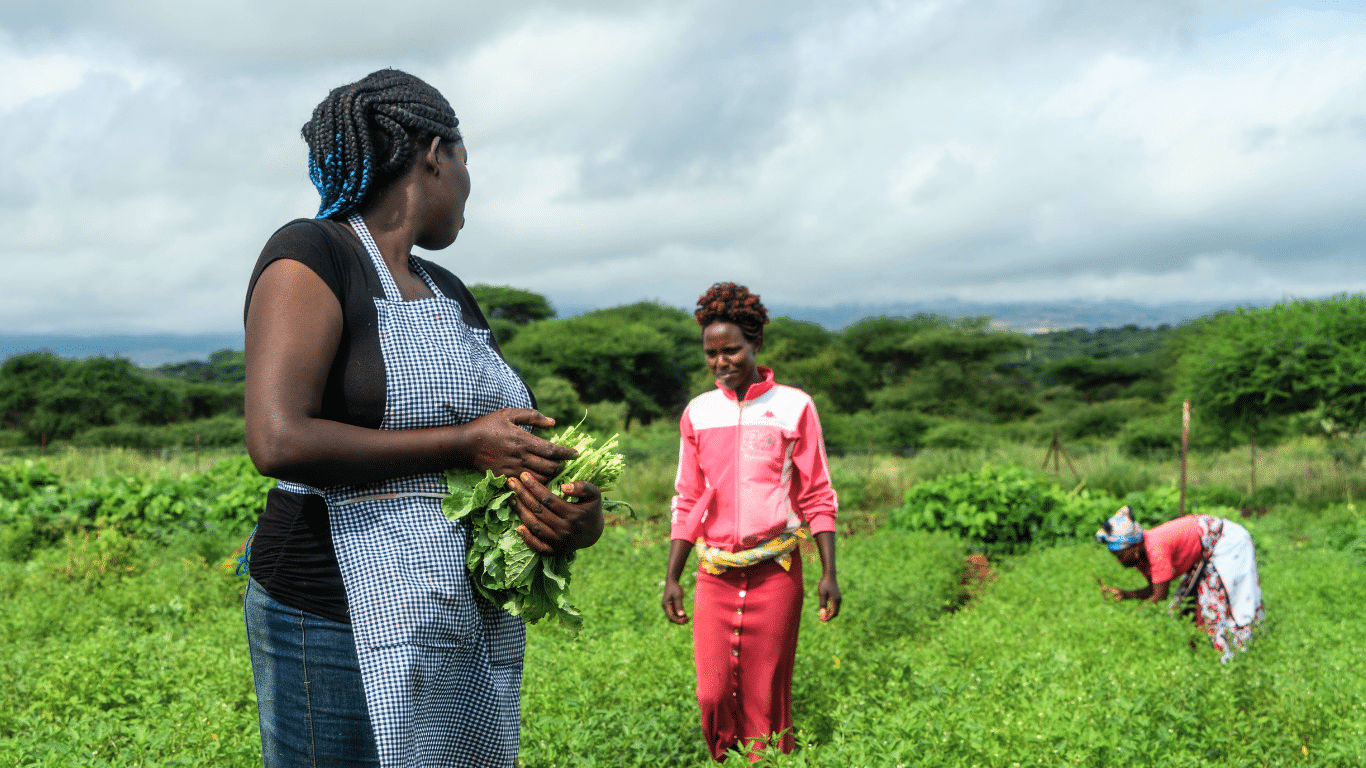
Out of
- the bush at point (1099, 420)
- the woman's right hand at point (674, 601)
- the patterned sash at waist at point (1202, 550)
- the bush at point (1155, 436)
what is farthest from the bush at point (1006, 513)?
the bush at point (1099, 420)

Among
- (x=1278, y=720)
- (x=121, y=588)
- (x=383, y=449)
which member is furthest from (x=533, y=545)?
(x=121, y=588)

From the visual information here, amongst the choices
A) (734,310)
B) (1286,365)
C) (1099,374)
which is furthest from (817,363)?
(734,310)

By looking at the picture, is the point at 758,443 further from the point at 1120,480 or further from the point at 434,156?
the point at 1120,480

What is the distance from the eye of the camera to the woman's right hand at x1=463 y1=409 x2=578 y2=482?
160 centimetres

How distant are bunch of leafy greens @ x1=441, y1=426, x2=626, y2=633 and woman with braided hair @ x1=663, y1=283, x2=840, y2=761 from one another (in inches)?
75.4

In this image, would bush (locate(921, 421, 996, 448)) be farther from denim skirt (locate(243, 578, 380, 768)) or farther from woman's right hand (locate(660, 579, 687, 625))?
denim skirt (locate(243, 578, 380, 768))

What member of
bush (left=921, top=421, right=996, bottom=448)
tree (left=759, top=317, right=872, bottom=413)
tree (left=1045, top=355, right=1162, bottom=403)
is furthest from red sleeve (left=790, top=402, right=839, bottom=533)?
tree (left=1045, top=355, right=1162, bottom=403)

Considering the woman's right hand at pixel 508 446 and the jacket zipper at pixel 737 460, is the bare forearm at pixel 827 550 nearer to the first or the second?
the jacket zipper at pixel 737 460

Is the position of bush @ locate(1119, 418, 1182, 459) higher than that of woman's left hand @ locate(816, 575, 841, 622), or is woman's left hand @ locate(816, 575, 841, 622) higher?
woman's left hand @ locate(816, 575, 841, 622)

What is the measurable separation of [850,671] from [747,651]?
1300 millimetres

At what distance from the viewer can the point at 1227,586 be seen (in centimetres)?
605

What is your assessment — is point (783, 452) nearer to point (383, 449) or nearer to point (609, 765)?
point (609, 765)

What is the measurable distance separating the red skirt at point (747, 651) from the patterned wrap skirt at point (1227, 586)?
11.9 ft

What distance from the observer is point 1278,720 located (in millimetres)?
3918
